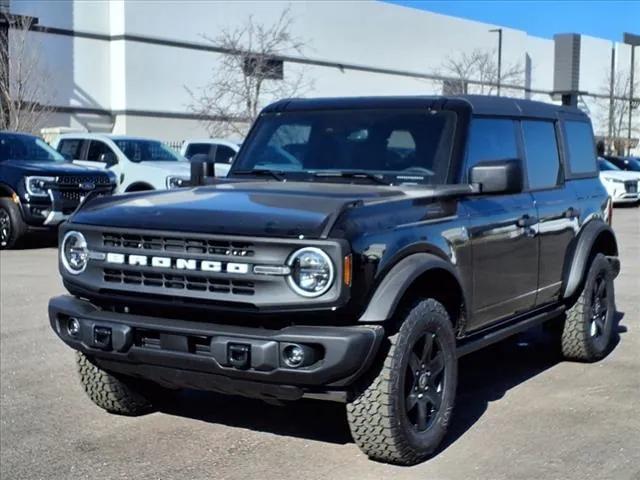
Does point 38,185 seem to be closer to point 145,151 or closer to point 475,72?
point 145,151

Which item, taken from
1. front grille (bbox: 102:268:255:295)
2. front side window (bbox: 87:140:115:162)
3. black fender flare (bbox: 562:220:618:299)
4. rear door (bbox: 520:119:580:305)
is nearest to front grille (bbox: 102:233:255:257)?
front grille (bbox: 102:268:255:295)

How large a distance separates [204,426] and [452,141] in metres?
2.24

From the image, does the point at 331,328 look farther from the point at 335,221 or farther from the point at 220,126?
the point at 220,126

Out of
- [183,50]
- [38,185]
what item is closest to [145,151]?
[38,185]

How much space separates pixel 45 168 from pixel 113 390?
9901mm

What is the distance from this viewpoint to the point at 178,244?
14.9 feet

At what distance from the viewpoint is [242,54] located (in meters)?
41.3

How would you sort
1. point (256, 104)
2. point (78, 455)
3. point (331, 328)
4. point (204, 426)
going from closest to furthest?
point (331, 328) → point (78, 455) → point (204, 426) → point (256, 104)

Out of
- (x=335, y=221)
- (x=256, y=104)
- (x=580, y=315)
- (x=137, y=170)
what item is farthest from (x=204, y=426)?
(x=256, y=104)

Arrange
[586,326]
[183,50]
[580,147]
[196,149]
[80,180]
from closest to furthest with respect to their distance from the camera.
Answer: [586,326] < [580,147] < [80,180] < [196,149] < [183,50]

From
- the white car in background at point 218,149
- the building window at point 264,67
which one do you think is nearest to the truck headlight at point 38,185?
the white car in background at point 218,149

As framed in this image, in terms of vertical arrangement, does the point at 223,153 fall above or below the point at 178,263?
above

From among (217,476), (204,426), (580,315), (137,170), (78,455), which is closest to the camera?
(217,476)

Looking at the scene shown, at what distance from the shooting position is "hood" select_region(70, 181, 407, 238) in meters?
4.40
